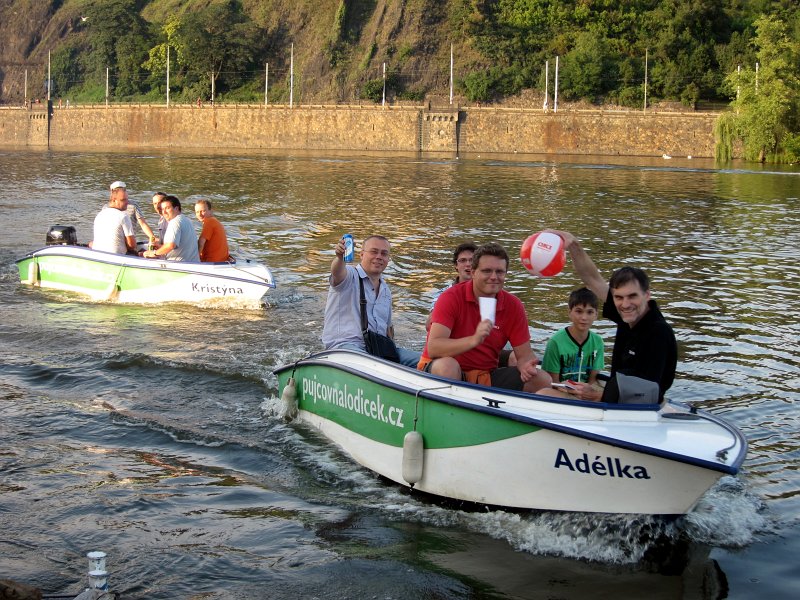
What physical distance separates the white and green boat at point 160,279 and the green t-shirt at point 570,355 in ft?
24.3

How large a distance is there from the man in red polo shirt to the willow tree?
51934mm

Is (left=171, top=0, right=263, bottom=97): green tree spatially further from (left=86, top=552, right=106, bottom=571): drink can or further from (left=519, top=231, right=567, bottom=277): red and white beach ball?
(left=86, top=552, right=106, bottom=571): drink can

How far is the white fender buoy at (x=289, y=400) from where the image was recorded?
9.23m

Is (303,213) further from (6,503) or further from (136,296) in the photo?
(6,503)

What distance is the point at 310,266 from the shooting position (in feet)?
62.9

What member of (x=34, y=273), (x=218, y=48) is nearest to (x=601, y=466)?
(x=34, y=273)

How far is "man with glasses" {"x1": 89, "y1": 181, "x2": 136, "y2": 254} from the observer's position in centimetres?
1512

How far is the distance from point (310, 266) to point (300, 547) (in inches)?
498

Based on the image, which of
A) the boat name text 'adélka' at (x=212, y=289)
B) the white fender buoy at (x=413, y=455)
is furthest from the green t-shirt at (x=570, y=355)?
the boat name text 'adélka' at (x=212, y=289)

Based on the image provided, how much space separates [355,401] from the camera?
26.8ft

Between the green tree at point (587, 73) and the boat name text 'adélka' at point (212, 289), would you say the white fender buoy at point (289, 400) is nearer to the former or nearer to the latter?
the boat name text 'adélka' at point (212, 289)

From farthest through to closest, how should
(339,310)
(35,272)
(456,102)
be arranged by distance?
(456,102) → (35,272) → (339,310)

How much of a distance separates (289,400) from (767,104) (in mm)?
51703

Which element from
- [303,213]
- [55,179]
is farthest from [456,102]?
[303,213]
